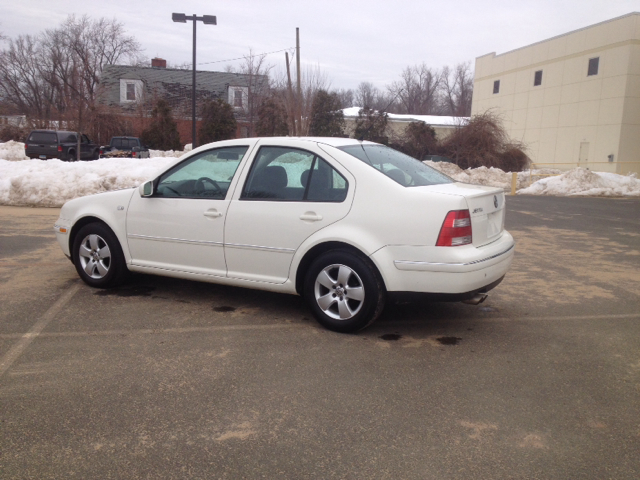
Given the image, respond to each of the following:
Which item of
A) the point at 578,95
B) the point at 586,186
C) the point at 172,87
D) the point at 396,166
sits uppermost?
the point at 172,87

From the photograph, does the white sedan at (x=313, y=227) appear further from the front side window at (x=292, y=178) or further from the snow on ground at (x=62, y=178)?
the snow on ground at (x=62, y=178)

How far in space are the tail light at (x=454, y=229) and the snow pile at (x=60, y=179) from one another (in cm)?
1082

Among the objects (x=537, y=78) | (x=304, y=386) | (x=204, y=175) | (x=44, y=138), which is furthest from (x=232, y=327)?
(x=537, y=78)

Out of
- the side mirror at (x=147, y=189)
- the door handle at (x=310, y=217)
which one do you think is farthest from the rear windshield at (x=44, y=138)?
the door handle at (x=310, y=217)

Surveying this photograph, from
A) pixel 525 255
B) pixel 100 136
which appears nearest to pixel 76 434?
pixel 525 255

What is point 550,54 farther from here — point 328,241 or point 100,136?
point 328,241

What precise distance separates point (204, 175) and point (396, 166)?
71.7 inches

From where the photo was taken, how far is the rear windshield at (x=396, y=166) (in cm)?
466

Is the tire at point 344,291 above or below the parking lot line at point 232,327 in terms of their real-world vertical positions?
above

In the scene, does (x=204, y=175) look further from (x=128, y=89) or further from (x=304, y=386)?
(x=128, y=89)

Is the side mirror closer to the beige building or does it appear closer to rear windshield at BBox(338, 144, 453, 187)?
rear windshield at BBox(338, 144, 453, 187)

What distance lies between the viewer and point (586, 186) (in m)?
21.3

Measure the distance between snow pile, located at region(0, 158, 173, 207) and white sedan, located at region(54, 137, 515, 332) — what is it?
8697 mm

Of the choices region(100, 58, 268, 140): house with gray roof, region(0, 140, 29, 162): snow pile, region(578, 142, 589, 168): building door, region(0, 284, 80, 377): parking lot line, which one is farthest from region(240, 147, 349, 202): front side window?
region(100, 58, 268, 140): house with gray roof
